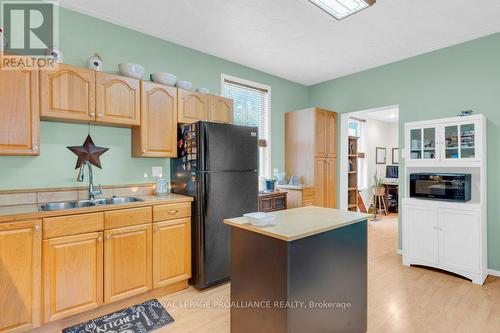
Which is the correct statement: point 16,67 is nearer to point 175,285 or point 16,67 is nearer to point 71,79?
point 71,79

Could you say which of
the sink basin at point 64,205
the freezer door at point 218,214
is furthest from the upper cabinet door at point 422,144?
the sink basin at point 64,205

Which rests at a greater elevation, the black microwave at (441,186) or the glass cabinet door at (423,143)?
the glass cabinet door at (423,143)

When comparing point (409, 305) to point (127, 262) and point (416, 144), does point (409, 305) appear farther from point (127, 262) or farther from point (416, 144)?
point (127, 262)

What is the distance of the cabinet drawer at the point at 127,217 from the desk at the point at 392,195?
21.2 feet

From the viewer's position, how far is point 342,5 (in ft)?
7.98

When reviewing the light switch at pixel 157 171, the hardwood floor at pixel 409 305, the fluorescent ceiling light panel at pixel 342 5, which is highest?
the fluorescent ceiling light panel at pixel 342 5

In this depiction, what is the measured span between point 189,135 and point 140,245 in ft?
4.02

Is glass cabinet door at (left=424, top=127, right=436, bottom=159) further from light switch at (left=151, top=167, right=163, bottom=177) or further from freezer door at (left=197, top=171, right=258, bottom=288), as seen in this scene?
light switch at (left=151, top=167, right=163, bottom=177)

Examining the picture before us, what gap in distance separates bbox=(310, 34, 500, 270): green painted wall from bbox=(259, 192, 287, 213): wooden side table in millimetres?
1810

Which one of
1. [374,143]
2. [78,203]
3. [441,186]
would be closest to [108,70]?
[78,203]

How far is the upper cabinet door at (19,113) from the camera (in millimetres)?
2066

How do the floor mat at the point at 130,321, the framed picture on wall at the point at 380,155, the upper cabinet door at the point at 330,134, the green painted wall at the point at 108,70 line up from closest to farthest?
the floor mat at the point at 130,321, the green painted wall at the point at 108,70, the upper cabinet door at the point at 330,134, the framed picture on wall at the point at 380,155

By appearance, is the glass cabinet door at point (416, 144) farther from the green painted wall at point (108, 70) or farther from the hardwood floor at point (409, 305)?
the green painted wall at point (108, 70)

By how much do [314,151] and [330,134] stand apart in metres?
0.56
